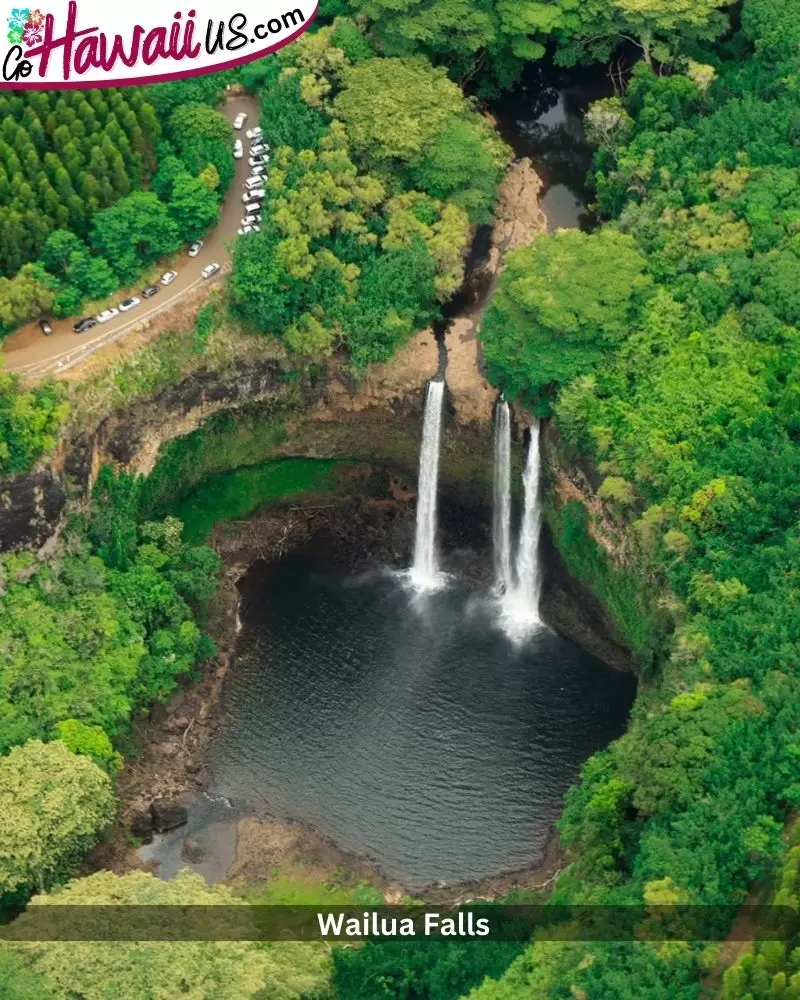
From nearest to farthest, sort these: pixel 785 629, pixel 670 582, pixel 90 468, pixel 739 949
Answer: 1. pixel 739 949
2. pixel 785 629
3. pixel 670 582
4. pixel 90 468

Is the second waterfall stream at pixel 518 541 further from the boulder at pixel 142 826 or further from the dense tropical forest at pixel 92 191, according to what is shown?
the boulder at pixel 142 826

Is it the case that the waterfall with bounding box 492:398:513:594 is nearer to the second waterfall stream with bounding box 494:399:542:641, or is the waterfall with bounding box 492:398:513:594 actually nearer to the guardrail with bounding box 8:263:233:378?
the second waterfall stream with bounding box 494:399:542:641

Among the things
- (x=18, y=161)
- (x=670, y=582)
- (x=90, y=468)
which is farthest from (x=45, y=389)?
(x=670, y=582)

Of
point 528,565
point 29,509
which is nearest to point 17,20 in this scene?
point 29,509

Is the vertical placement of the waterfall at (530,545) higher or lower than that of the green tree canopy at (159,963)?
higher

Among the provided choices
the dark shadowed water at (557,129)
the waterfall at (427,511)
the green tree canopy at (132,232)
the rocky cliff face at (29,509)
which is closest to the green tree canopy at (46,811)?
the rocky cliff face at (29,509)

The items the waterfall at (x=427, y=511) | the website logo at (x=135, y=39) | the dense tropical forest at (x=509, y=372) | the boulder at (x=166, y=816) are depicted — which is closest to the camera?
the dense tropical forest at (x=509, y=372)

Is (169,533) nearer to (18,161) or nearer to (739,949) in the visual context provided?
(18,161)
